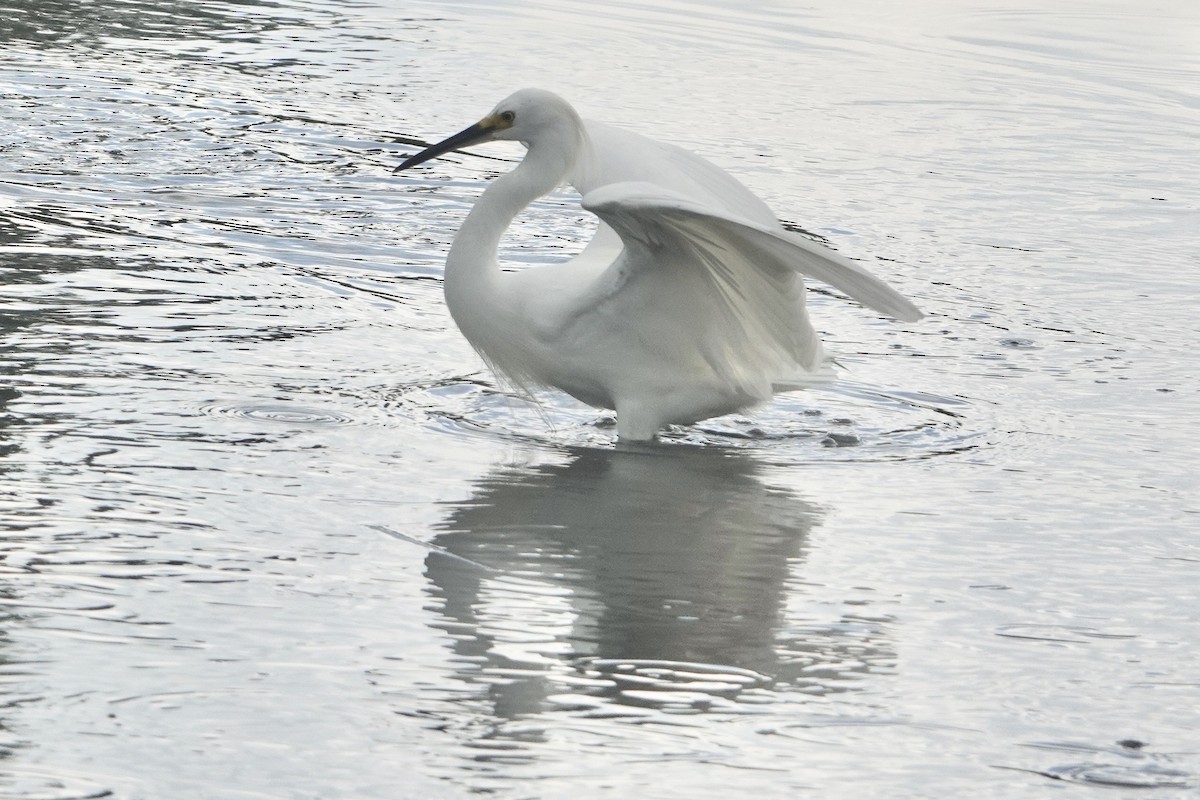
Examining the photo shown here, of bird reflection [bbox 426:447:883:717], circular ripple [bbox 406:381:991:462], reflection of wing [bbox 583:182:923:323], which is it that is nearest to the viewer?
bird reflection [bbox 426:447:883:717]

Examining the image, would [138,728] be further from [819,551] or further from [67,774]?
[819,551]

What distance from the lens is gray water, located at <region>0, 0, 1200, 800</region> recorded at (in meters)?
3.28

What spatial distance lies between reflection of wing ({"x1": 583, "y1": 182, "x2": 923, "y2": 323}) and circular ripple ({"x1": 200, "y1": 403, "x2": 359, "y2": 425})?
98cm

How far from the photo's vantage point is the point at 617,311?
5367 millimetres

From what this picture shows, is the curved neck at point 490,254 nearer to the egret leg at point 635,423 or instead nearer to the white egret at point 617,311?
the white egret at point 617,311

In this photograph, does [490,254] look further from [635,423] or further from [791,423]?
[791,423]

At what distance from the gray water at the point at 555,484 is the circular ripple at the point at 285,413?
0.10ft

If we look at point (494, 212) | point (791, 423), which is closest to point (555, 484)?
point (494, 212)

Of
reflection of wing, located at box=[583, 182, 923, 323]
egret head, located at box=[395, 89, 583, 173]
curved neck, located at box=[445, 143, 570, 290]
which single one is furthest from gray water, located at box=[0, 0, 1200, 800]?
egret head, located at box=[395, 89, 583, 173]

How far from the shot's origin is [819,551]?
4.50 metres

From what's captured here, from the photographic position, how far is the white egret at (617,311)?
5320 millimetres

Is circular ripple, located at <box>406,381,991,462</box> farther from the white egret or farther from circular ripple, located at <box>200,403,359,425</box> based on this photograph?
circular ripple, located at <box>200,403,359,425</box>

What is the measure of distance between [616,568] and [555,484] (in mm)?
790

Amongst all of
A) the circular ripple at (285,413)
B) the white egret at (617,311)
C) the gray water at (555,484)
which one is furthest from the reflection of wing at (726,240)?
the circular ripple at (285,413)
